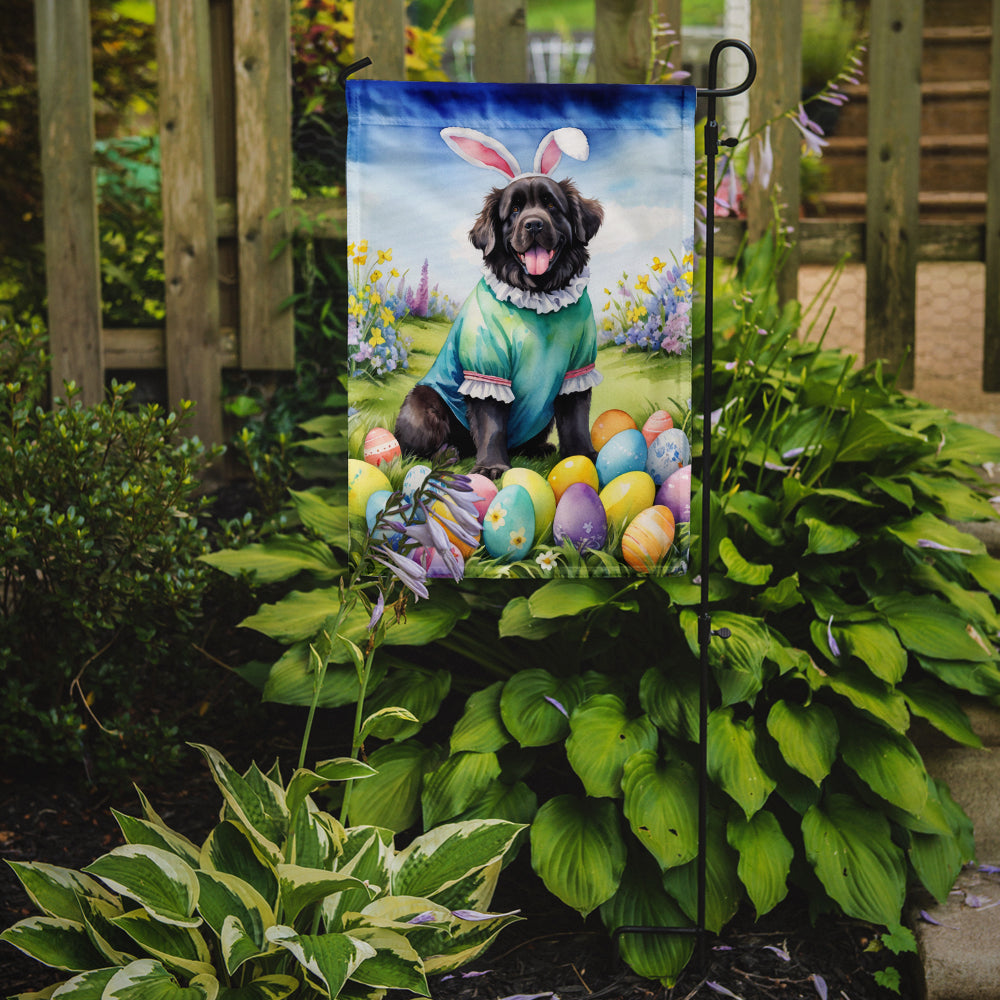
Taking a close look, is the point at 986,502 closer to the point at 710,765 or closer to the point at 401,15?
the point at 710,765

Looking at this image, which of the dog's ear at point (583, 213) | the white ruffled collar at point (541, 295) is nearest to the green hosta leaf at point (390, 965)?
the white ruffled collar at point (541, 295)

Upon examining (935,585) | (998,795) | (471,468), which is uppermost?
(471,468)

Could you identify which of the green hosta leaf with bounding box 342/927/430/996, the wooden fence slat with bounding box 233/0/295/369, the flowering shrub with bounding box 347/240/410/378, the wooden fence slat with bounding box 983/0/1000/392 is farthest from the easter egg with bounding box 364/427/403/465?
the wooden fence slat with bounding box 983/0/1000/392

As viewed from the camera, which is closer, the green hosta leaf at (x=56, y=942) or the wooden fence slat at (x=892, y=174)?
the green hosta leaf at (x=56, y=942)

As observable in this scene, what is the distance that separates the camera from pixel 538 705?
1.98 meters

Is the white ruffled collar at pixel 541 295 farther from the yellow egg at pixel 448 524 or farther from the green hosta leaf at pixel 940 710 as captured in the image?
the green hosta leaf at pixel 940 710

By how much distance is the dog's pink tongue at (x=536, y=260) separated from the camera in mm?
1738

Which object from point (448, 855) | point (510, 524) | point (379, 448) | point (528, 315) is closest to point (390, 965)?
point (448, 855)

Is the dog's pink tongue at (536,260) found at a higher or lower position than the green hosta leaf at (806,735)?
higher

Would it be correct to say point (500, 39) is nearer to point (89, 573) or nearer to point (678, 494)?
point (678, 494)

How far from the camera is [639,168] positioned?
1.75 meters

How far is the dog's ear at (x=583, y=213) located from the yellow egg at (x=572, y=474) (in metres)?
0.39

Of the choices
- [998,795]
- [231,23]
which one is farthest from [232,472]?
[998,795]

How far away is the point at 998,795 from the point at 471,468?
138 cm
